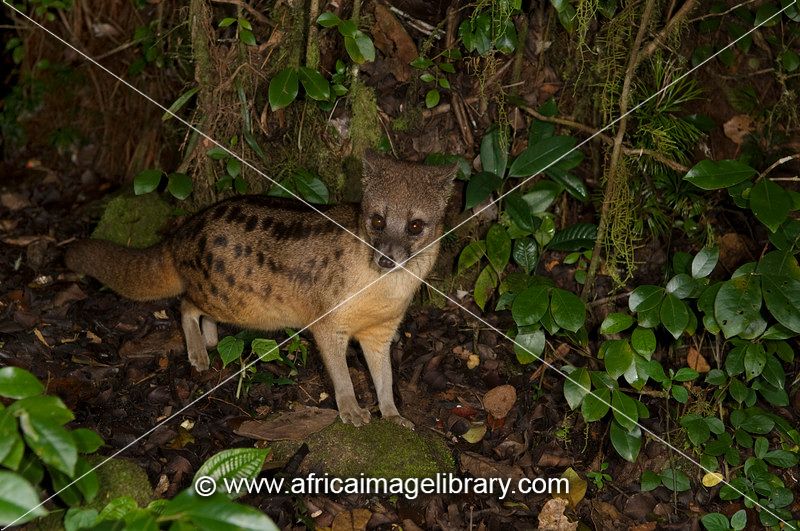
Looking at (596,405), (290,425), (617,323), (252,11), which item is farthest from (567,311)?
(252,11)

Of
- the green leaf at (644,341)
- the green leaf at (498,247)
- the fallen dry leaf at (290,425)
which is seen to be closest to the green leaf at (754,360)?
the green leaf at (644,341)

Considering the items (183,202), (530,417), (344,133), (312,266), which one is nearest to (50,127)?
(183,202)

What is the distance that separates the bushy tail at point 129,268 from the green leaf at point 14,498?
366 cm

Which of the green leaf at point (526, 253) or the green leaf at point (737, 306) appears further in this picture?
the green leaf at point (526, 253)

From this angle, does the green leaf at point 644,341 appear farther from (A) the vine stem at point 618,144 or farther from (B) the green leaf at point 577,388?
(A) the vine stem at point 618,144

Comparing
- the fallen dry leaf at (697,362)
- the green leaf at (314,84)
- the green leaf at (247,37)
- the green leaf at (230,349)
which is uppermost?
the green leaf at (247,37)

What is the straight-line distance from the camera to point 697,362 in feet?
19.9

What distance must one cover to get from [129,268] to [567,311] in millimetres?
3313

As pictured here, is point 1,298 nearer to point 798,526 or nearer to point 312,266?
point 312,266

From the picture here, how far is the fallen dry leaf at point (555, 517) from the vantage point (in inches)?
203

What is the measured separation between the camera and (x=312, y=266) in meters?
5.87

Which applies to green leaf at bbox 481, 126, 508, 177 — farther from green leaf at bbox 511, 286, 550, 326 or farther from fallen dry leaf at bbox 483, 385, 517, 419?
fallen dry leaf at bbox 483, 385, 517, 419

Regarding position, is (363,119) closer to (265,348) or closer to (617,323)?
(265,348)

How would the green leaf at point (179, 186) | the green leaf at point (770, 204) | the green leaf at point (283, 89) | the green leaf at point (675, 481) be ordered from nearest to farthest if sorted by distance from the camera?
the green leaf at point (770, 204) → the green leaf at point (675, 481) → the green leaf at point (283, 89) → the green leaf at point (179, 186)
